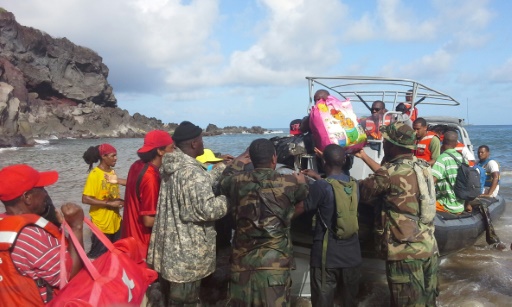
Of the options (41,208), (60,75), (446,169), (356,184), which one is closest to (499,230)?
(446,169)

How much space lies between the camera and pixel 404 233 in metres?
3.29

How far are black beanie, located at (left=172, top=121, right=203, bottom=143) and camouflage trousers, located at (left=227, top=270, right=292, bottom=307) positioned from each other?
3.38 ft

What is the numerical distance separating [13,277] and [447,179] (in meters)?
4.29

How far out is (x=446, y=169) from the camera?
4680 mm

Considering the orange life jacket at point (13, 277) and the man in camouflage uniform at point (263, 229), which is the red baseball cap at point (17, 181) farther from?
the man in camouflage uniform at point (263, 229)

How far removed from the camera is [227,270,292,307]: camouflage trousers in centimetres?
283

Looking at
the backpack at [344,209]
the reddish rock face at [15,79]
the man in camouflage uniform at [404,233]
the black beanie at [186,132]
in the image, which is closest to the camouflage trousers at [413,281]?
the man in camouflage uniform at [404,233]

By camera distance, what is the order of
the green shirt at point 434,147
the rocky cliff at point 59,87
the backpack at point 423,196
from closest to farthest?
the backpack at point 423,196 < the green shirt at point 434,147 < the rocky cliff at point 59,87

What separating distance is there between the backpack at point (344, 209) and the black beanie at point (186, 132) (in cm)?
106

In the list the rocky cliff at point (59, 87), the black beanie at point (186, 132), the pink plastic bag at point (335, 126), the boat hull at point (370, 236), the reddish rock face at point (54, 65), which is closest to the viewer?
the black beanie at point (186, 132)

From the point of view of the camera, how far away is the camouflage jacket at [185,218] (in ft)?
9.64

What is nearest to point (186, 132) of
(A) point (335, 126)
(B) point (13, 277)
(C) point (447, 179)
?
(B) point (13, 277)

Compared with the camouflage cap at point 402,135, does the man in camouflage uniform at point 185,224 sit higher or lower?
lower

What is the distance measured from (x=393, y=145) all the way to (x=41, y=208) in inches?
101
